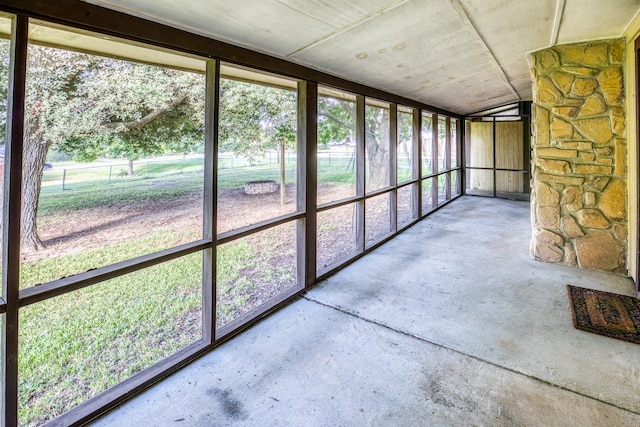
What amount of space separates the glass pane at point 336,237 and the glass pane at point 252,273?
0.49 metres

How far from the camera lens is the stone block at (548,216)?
384 centimetres

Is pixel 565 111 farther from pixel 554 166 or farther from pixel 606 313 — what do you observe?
pixel 606 313

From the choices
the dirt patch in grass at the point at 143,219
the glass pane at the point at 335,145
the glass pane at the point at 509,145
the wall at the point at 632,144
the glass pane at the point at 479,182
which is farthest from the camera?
the glass pane at the point at 479,182

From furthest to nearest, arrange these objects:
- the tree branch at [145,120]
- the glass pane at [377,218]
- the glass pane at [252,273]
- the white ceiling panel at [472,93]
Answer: the glass pane at [377,218], the white ceiling panel at [472,93], the tree branch at [145,120], the glass pane at [252,273]

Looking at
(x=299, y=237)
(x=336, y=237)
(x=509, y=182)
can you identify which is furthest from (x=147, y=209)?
(x=509, y=182)

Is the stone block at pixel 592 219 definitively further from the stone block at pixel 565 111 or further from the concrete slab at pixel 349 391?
the concrete slab at pixel 349 391

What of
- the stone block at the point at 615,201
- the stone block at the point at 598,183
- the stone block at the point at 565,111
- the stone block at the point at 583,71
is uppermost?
the stone block at the point at 583,71

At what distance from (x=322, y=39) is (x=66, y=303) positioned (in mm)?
3631

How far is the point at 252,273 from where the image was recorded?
4.29 metres

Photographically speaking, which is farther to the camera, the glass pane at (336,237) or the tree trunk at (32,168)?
the glass pane at (336,237)

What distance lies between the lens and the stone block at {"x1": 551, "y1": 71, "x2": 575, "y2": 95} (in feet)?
12.0

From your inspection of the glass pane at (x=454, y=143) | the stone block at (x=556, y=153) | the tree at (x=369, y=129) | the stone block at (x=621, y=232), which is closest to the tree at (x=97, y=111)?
the tree at (x=369, y=129)

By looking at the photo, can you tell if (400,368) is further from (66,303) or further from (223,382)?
(66,303)

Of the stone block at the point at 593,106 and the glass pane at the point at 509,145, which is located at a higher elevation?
the glass pane at the point at 509,145
